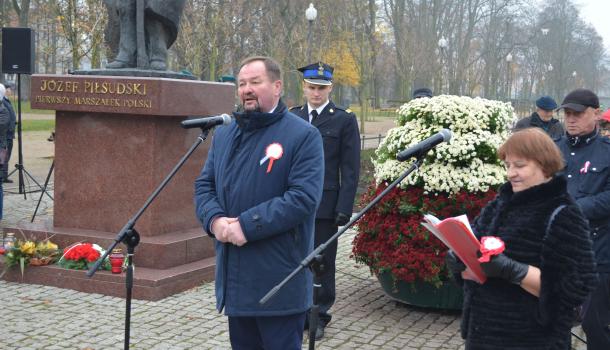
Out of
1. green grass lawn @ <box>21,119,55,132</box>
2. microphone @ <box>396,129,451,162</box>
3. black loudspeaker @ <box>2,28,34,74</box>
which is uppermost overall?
black loudspeaker @ <box>2,28,34,74</box>

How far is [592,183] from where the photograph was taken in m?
5.19

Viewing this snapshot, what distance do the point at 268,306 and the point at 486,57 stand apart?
5811 centimetres

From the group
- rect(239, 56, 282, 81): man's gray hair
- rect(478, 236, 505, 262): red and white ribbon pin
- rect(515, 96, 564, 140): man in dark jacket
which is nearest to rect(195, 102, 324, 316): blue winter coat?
rect(239, 56, 282, 81): man's gray hair

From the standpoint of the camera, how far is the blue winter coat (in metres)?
3.89

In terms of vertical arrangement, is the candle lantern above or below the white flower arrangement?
below

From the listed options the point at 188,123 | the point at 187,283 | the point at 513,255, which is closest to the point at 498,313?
the point at 513,255

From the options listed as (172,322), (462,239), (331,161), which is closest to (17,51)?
(172,322)

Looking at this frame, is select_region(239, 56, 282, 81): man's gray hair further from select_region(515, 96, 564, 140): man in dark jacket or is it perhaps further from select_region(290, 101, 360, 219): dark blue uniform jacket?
select_region(515, 96, 564, 140): man in dark jacket

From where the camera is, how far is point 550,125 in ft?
37.0

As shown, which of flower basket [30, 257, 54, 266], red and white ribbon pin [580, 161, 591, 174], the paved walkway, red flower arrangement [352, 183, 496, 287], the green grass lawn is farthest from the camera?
the green grass lawn

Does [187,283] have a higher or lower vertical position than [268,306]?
lower

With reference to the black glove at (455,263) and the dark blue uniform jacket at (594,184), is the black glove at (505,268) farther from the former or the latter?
the dark blue uniform jacket at (594,184)

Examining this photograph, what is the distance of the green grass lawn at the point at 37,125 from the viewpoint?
3076 cm

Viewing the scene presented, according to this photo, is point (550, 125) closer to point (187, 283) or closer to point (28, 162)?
point (187, 283)
